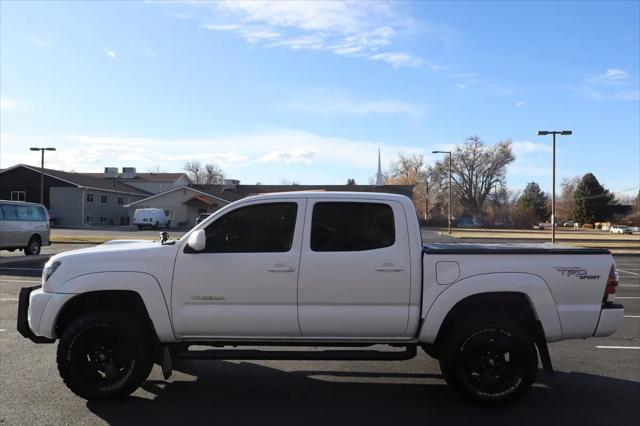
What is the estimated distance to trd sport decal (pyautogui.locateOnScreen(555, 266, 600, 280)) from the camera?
4934mm

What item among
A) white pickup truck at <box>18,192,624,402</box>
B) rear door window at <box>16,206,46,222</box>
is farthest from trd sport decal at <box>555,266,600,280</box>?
rear door window at <box>16,206,46,222</box>

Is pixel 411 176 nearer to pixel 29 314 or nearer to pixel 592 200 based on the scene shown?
pixel 592 200

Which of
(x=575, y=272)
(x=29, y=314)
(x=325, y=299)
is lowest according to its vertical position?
(x=29, y=314)

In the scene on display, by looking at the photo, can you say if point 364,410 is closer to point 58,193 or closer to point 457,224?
point 58,193

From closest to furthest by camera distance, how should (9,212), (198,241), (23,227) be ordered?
(198,241)
(9,212)
(23,227)

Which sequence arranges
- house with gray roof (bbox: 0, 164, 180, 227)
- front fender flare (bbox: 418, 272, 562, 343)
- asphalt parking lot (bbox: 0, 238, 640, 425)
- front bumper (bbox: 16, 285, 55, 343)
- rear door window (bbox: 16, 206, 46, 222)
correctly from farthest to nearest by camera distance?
house with gray roof (bbox: 0, 164, 180, 227) → rear door window (bbox: 16, 206, 46, 222) → front bumper (bbox: 16, 285, 55, 343) → front fender flare (bbox: 418, 272, 562, 343) → asphalt parking lot (bbox: 0, 238, 640, 425)

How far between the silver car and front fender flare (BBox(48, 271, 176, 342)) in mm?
16350

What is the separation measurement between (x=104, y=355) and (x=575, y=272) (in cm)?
446

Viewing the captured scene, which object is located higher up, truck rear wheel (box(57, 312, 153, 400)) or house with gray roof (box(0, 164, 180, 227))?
house with gray roof (box(0, 164, 180, 227))

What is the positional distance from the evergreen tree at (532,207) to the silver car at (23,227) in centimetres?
9369

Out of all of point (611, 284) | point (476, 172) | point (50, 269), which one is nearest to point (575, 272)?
point (611, 284)

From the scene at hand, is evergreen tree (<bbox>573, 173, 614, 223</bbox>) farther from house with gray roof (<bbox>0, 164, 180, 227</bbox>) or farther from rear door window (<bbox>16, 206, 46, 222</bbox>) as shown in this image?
rear door window (<bbox>16, 206, 46, 222</bbox>)

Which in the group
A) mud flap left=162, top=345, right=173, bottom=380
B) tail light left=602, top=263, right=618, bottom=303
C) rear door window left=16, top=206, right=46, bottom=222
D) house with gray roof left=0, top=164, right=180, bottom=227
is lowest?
mud flap left=162, top=345, right=173, bottom=380

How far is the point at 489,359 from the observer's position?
194 inches
